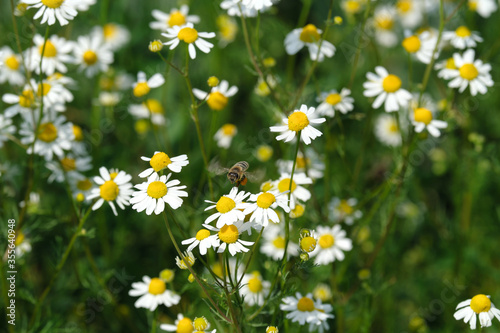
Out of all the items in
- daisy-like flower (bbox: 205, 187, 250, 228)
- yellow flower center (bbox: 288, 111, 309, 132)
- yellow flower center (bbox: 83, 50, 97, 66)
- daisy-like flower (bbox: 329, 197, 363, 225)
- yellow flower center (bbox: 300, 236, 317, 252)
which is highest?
yellow flower center (bbox: 288, 111, 309, 132)

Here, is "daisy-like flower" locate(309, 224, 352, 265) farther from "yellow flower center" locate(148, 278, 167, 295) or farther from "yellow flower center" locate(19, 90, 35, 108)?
"yellow flower center" locate(19, 90, 35, 108)

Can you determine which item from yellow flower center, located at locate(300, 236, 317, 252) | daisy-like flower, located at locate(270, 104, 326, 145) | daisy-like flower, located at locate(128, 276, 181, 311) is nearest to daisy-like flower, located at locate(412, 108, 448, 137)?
daisy-like flower, located at locate(270, 104, 326, 145)

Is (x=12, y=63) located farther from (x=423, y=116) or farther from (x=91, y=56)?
(x=423, y=116)

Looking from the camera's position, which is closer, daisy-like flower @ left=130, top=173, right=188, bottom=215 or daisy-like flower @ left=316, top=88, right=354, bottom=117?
daisy-like flower @ left=130, top=173, right=188, bottom=215

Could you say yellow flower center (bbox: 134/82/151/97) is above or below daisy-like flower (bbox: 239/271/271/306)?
above

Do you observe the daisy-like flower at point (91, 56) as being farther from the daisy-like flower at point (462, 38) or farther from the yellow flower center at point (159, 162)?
the daisy-like flower at point (462, 38)

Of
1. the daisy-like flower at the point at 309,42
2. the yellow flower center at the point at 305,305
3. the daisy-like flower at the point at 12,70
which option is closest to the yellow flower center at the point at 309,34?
the daisy-like flower at the point at 309,42

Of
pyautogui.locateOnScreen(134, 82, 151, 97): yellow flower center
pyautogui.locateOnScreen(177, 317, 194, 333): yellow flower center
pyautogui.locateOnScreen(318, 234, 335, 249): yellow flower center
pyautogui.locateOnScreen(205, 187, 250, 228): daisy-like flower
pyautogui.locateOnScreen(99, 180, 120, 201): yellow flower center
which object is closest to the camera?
pyautogui.locateOnScreen(205, 187, 250, 228): daisy-like flower

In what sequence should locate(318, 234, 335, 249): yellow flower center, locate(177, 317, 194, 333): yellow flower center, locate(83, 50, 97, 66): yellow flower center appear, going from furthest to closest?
locate(83, 50, 97, 66): yellow flower center → locate(318, 234, 335, 249): yellow flower center → locate(177, 317, 194, 333): yellow flower center
